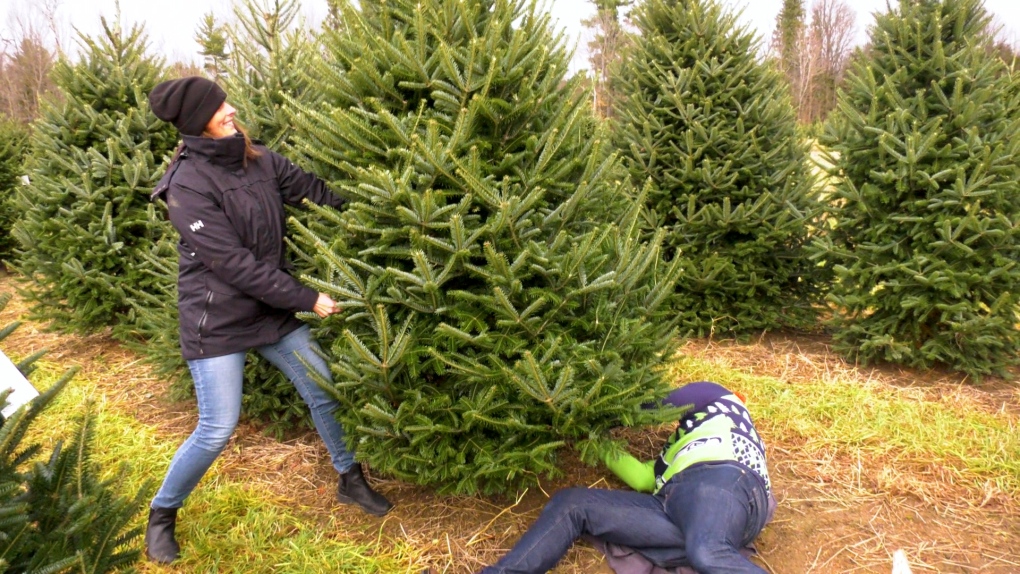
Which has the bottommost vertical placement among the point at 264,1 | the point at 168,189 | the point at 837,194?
the point at 837,194

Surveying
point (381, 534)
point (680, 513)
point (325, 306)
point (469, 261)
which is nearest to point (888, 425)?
point (680, 513)

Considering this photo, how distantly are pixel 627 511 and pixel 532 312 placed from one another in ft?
3.21

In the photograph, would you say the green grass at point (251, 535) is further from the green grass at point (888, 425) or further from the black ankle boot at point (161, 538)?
the green grass at point (888, 425)

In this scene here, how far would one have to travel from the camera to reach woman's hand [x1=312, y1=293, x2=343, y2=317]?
2.61 meters

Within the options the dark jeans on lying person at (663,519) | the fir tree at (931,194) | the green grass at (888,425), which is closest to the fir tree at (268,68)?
the dark jeans on lying person at (663,519)

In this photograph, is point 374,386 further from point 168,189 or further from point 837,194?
point 837,194

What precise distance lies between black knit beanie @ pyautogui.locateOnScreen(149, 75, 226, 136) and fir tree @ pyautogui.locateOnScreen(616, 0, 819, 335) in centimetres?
372

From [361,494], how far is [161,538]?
2.88 feet

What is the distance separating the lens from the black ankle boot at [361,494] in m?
3.06

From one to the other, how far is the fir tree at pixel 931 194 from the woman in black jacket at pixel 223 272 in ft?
13.0

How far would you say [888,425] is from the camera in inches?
155

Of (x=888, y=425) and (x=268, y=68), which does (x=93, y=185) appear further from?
(x=888, y=425)

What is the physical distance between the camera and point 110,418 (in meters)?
4.25

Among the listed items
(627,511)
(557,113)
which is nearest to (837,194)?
(557,113)
